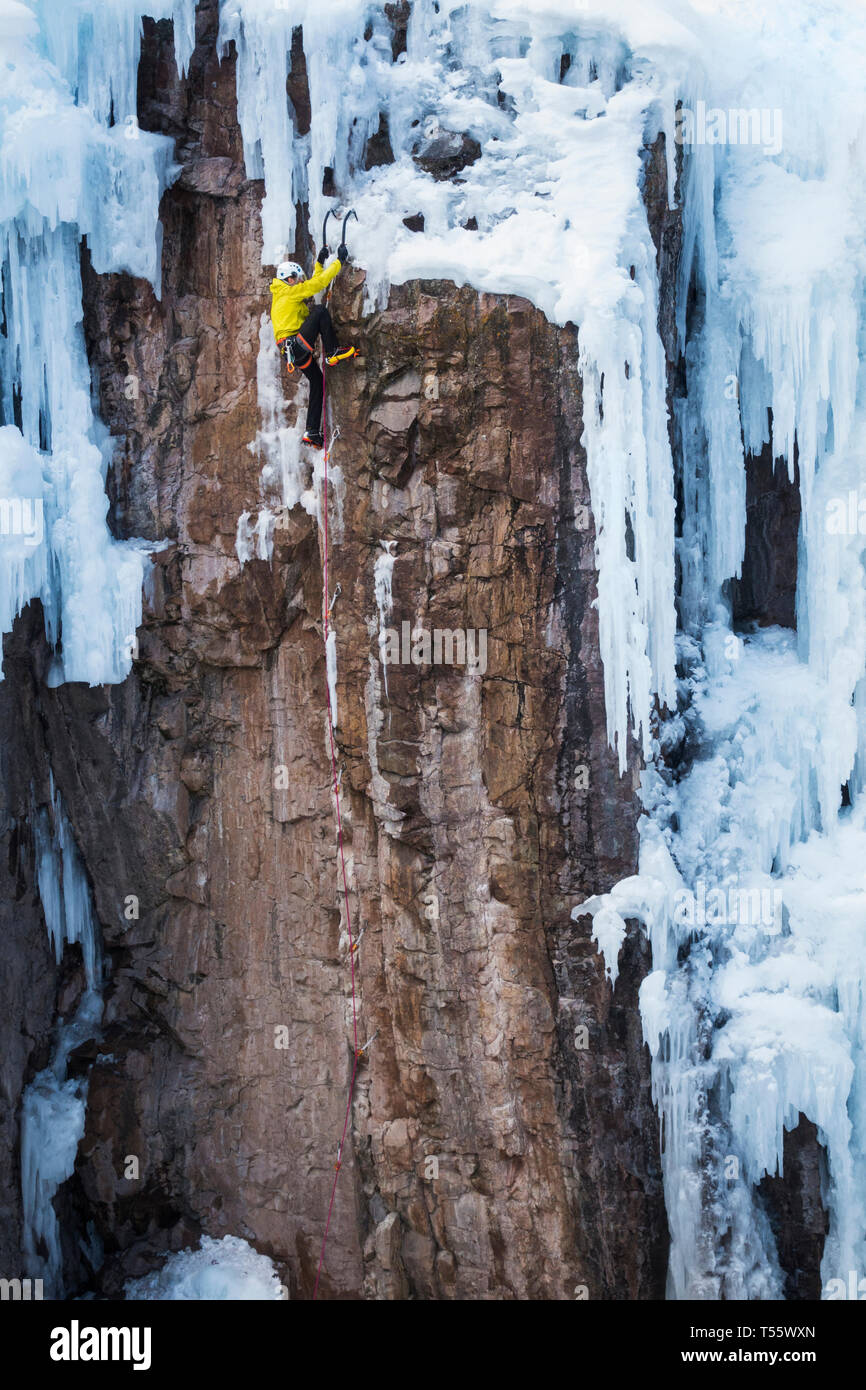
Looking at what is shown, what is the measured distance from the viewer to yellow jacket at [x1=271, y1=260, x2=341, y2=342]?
8.74 metres

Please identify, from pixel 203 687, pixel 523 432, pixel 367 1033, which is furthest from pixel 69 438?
pixel 367 1033

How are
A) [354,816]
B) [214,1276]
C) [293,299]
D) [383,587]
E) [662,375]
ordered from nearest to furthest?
1. [293,299]
2. [662,375]
3. [383,587]
4. [354,816]
5. [214,1276]

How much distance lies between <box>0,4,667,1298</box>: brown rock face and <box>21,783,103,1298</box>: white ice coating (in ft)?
0.65

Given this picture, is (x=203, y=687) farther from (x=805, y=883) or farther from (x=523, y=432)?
(x=805, y=883)

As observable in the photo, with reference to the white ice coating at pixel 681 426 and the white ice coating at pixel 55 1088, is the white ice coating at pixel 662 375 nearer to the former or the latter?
the white ice coating at pixel 681 426

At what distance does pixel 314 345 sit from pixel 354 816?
3519 mm

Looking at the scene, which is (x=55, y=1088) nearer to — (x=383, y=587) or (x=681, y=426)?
(x=383, y=587)

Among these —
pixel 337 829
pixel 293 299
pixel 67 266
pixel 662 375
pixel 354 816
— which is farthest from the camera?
pixel 337 829

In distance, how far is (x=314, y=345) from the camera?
355 inches

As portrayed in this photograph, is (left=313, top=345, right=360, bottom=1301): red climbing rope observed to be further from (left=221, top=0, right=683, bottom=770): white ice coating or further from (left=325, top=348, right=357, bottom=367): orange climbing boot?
(left=221, top=0, right=683, bottom=770): white ice coating

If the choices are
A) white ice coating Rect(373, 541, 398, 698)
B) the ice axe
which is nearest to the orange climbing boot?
the ice axe

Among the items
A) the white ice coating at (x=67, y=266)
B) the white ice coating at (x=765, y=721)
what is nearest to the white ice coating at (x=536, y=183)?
the white ice coating at (x=765, y=721)

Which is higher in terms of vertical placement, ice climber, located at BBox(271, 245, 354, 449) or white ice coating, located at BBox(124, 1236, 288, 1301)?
ice climber, located at BBox(271, 245, 354, 449)

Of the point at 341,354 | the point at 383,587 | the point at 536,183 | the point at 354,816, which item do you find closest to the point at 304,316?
the point at 341,354
